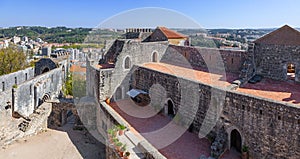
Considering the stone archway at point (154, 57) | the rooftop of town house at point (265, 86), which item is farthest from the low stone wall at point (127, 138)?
the stone archway at point (154, 57)

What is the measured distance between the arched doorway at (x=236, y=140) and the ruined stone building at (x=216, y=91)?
1 cm

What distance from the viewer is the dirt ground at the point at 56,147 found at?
13914 millimetres

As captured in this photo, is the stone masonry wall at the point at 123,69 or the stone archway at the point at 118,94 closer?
the stone masonry wall at the point at 123,69

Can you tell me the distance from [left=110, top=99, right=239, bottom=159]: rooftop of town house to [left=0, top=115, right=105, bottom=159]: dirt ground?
2672 mm

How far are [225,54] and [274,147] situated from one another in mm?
8151

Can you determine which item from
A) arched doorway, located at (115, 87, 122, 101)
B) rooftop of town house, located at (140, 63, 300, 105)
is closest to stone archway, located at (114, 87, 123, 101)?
arched doorway, located at (115, 87, 122, 101)

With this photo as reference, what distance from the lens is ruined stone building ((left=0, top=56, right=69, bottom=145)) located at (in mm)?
15812

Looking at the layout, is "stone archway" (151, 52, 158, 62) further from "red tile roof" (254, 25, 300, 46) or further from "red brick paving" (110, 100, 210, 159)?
"red tile roof" (254, 25, 300, 46)

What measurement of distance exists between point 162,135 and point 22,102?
461 inches

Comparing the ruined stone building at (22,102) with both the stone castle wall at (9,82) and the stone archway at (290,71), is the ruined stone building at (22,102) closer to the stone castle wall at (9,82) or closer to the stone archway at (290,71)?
the stone castle wall at (9,82)

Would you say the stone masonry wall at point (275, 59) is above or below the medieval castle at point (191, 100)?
above

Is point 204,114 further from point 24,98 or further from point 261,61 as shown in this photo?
point 24,98

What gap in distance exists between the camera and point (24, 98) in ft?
61.4

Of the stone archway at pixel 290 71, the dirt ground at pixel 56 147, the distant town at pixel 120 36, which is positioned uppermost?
the distant town at pixel 120 36
